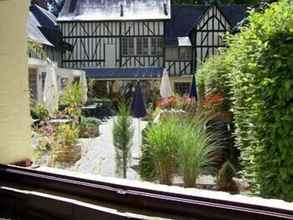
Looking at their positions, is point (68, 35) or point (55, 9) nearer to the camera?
point (68, 35)

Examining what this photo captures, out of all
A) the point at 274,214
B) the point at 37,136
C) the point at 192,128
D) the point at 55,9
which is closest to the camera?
the point at 274,214

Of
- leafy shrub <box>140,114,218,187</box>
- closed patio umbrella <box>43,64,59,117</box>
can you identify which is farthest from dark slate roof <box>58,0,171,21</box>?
leafy shrub <box>140,114,218,187</box>

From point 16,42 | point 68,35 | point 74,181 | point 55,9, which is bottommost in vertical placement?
point 74,181

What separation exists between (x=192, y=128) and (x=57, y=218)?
4.18 metres

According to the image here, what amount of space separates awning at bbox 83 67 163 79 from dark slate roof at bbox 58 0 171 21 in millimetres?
3346

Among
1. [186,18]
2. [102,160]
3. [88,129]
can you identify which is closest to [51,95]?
[88,129]

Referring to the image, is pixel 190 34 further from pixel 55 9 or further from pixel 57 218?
pixel 57 218

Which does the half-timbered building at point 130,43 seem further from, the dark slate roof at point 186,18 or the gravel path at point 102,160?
the gravel path at point 102,160

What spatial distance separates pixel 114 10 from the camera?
1340 inches

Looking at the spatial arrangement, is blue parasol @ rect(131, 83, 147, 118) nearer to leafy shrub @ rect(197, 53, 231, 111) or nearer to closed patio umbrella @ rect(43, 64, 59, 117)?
leafy shrub @ rect(197, 53, 231, 111)

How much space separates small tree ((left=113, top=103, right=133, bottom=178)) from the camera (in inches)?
296

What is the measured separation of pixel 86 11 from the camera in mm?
33875

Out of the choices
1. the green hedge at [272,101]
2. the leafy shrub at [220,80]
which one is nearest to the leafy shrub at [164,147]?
the green hedge at [272,101]

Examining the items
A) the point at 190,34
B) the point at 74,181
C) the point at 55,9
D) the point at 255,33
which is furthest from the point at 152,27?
the point at 74,181
